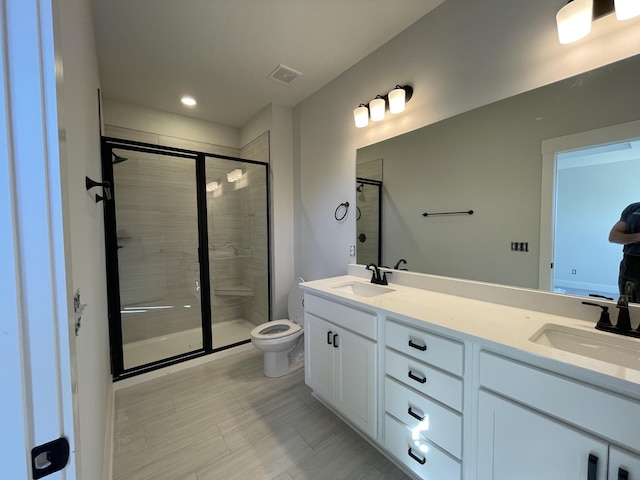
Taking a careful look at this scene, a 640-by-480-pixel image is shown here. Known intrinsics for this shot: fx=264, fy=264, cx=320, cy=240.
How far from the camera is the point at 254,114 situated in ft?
10.3

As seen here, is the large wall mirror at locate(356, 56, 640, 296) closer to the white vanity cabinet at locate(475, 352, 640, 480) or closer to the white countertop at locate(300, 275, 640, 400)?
the white countertop at locate(300, 275, 640, 400)

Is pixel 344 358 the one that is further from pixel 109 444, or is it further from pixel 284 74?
pixel 284 74

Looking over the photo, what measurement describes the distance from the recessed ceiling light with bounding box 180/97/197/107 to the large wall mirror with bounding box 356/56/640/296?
7.21 feet

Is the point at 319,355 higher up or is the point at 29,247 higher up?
the point at 29,247

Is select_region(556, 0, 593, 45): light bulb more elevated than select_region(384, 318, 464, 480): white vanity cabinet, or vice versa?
select_region(556, 0, 593, 45): light bulb

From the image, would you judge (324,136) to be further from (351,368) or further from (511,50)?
(351,368)

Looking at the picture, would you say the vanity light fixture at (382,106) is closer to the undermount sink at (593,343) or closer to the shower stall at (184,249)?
the shower stall at (184,249)

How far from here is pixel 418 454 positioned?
126 centimetres

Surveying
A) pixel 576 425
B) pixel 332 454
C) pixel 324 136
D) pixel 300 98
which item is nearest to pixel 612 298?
pixel 576 425

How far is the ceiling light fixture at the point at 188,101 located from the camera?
8.91 feet

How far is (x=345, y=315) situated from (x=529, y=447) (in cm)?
95

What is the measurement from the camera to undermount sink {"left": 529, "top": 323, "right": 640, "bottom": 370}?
966mm

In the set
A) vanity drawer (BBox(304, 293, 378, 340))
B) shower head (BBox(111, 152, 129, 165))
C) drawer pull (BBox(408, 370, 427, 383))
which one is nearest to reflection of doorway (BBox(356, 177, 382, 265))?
vanity drawer (BBox(304, 293, 378, 340))

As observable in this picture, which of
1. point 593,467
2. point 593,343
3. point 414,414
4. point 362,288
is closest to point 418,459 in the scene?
point 414,414
